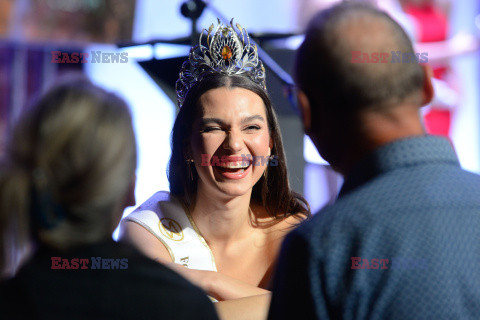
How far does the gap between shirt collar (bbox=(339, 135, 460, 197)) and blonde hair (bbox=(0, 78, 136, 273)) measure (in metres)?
0.37

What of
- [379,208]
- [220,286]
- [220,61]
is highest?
[220,61]

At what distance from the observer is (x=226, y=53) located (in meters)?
2.04

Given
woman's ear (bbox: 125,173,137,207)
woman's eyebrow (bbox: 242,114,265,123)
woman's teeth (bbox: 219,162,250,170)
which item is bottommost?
woman's teeth (bbox: 219,162,250,170)

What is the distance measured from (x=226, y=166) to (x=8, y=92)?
293cm

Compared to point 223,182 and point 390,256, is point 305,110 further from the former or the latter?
point 223,182

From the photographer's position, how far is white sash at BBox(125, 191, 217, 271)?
189 centimetres

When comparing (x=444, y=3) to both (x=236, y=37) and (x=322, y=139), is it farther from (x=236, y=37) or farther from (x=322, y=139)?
(x=322, y=139)

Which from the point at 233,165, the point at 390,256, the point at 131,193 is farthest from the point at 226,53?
the point at 390,256

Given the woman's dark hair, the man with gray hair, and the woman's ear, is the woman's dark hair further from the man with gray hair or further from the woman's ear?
the man with gray hair

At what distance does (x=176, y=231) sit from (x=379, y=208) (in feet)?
3.83

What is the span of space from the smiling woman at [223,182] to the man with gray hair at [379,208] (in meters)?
0.90

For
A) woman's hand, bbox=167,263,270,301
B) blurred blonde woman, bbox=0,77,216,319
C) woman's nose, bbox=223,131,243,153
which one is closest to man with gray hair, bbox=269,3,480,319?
blurred blonde woman, bbox=0,77,216,319

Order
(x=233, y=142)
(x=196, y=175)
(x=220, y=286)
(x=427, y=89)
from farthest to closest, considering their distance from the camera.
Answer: (x=196, y=175)
(x=233, y=142)
(x=220, y=286)
(x=427, y=89)

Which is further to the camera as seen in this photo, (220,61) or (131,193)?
(220,61)
